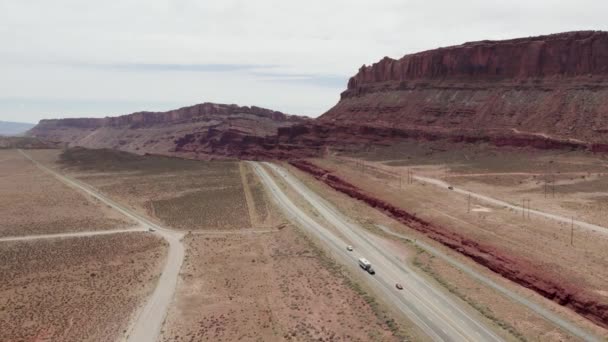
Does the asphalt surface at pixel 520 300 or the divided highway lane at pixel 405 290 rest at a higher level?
the divided highway lane at pixel 405 290

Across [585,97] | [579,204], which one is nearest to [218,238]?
[579,204]

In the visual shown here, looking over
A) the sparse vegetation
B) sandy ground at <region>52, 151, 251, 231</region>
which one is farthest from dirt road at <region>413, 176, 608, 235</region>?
sandy ground at <region>52, 151, 251, 231</region>

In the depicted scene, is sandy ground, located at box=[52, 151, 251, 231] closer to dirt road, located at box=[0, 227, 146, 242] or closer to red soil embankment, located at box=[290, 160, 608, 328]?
dirt road, located at box=[0, 227, 146, 242]

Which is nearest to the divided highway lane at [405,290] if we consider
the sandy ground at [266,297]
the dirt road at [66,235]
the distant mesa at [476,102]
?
the sandy ground at [266,297]

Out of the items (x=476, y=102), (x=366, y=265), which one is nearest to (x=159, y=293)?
(x=366, y=265)

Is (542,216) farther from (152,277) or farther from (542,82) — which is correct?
(542,82)

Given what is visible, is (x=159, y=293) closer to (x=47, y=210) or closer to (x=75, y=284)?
(x=75, y=284)

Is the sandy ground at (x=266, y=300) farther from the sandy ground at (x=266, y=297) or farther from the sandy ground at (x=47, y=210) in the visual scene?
the sandy ground at (x=47, y=210)
